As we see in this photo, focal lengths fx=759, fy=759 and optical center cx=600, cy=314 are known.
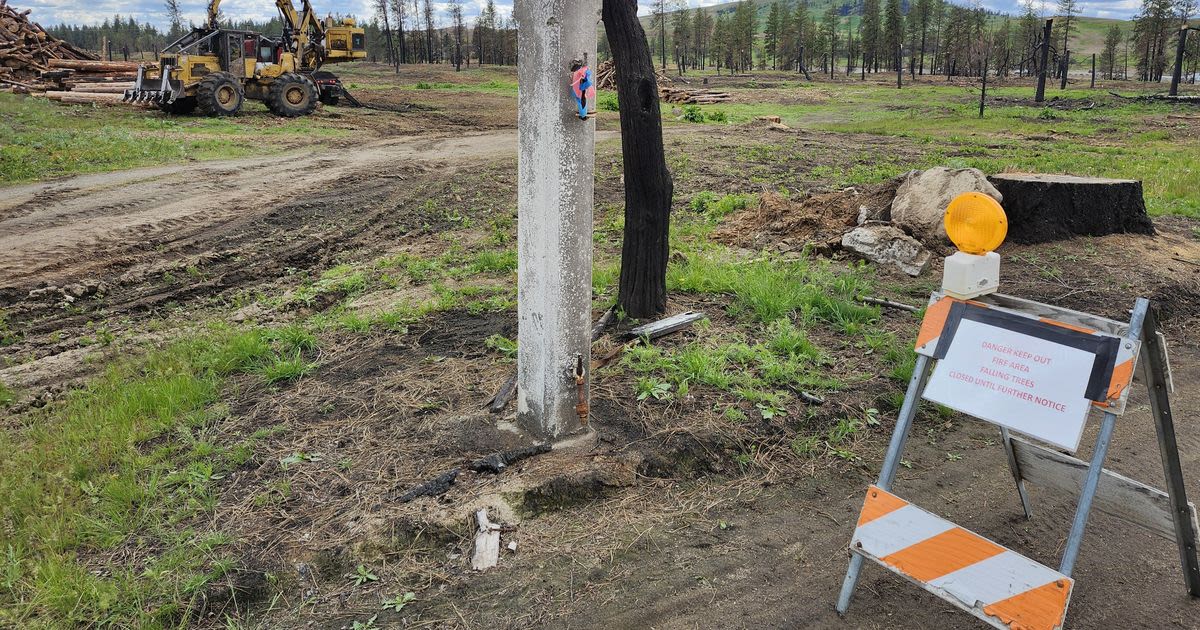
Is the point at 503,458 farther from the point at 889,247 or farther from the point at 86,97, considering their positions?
the point at 86,97

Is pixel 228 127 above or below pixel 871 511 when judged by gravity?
above

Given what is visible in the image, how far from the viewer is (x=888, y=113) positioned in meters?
29.7

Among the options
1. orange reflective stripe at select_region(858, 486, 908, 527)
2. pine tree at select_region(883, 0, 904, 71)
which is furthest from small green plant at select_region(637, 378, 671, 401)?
pine tree at select_region(883, 0, 904, 71)

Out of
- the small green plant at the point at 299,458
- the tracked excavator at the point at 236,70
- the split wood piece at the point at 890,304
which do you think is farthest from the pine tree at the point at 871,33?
the small green plant at the point at 299,458

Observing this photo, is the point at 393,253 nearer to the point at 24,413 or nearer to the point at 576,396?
the point at 24,413

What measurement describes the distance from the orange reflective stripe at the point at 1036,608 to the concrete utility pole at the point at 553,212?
7.11ft

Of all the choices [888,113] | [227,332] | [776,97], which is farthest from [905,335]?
[776,97]

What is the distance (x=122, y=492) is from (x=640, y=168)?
12.8 feet

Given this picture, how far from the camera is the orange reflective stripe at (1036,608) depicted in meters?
2.56

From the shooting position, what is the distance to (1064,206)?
26.8 ft

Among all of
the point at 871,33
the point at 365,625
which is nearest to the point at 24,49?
the point at 365,625

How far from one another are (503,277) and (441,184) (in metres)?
5.89

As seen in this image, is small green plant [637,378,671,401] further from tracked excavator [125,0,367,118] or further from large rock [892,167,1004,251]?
tracked excavator [125,0,367,118]

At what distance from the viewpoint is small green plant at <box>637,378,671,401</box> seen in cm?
464
